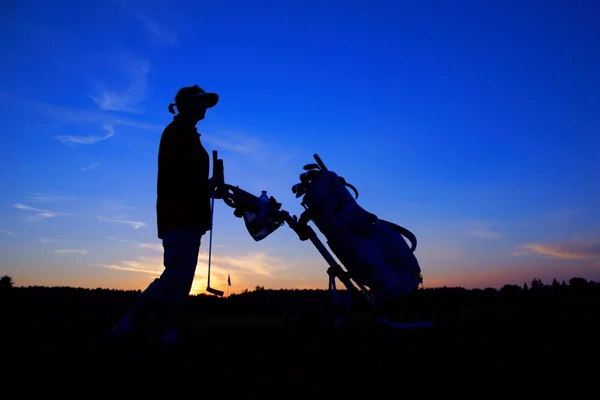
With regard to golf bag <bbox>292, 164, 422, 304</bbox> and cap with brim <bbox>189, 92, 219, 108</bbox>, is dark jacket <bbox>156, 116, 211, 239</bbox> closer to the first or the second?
cap with brim <bbox>189, 92, 219, 108</bbox>

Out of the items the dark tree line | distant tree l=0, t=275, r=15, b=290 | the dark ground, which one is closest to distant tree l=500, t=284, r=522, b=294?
the dark tree line

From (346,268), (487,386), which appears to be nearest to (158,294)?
(346,268)

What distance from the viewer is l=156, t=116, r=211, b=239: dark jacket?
5383mm

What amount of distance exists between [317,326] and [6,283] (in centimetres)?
1198

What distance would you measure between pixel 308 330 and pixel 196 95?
2.83 metres

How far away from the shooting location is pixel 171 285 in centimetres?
526

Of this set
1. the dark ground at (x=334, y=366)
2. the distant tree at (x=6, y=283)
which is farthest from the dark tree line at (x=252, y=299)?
the dark ground at (x=334, y=366)

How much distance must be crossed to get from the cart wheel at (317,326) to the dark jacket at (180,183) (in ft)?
4.89

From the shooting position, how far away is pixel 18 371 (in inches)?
156

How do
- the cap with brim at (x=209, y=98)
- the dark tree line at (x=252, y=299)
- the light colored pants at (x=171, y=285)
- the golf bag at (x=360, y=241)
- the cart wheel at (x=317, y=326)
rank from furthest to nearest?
1. the dark tree line at (x=252, y=299)
2. the cap with brim at (x=209, y=98)
3. the golf bag at (x=360, y=241)
4. the light colored pants at (x=171, y=285)
5. the cart wheel at (x=317, y=326)

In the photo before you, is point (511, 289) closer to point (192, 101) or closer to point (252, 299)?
point (252, 299)

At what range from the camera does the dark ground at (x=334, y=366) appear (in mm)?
3336

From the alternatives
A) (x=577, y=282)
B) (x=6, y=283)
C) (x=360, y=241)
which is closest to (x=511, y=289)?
(x=577, y=282)

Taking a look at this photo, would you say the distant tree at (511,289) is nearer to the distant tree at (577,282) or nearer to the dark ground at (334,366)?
the distant tree at (577,282)
